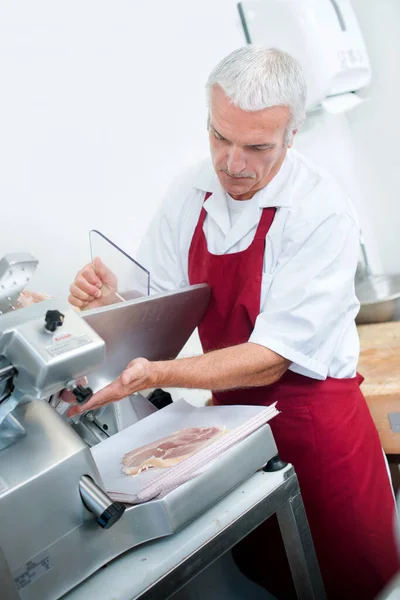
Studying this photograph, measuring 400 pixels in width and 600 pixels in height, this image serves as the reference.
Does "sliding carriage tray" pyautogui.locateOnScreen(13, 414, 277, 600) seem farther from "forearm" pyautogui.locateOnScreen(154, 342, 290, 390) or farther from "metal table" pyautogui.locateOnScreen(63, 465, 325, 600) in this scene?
"forearm" pyautogui.locateOnScreen(154, 342, 290, 390)

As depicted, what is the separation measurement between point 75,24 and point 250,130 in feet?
2.68

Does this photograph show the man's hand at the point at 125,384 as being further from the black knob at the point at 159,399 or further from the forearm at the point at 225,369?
the black knob at the point at 159,399

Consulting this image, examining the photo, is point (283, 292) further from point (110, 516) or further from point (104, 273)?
point (110, 516)

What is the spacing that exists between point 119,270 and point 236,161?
0.38 meters

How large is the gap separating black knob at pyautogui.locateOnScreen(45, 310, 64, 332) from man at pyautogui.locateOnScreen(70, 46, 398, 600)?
1.52 ft

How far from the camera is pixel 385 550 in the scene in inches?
68.1

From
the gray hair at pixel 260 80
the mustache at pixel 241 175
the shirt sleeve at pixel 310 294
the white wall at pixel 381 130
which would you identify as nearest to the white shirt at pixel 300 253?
the shirt sleeve at pixel 310 294

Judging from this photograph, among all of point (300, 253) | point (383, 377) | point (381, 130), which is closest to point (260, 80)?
point (300, 253)

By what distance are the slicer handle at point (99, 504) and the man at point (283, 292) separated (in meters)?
0.38

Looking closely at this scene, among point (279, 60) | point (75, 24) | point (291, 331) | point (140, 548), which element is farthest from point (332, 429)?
point (75, 24)

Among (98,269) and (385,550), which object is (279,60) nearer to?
(98,269)

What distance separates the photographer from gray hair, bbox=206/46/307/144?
1470 millimetres

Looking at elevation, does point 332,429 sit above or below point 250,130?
below

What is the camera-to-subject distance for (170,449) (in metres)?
1.29
